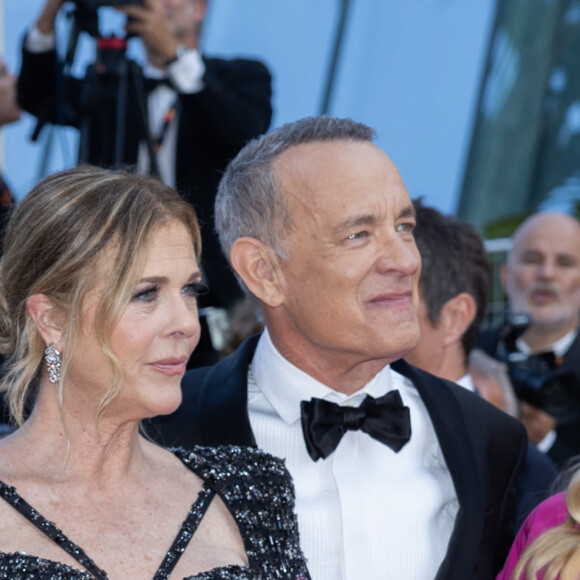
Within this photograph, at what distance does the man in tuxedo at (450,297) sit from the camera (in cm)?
301

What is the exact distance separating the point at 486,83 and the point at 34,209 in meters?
6.34

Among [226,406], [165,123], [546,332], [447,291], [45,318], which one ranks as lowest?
[546,332]

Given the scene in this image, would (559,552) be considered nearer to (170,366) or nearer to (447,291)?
(170,366)

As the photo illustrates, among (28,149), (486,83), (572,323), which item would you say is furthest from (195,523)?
(28,149)

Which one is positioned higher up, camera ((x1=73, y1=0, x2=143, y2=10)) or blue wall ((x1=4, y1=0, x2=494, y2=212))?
camera ((x1=73, y1=0, x2=143, y2=10))

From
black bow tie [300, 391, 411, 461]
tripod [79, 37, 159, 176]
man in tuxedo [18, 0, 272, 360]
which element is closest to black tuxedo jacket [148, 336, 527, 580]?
black bow tie [300, 391, 411, 461]

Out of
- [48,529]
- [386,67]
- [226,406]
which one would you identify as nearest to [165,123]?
[226,406]

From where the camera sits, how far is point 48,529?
183 centimetres

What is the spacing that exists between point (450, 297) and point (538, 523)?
1.04 metres

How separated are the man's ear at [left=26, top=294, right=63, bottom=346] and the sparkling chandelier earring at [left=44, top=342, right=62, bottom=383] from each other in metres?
0.01

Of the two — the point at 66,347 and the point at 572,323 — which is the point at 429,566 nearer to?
the point at 66,347

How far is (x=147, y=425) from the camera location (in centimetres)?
239

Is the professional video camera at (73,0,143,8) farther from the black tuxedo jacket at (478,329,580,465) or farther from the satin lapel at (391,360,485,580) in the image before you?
the black tuxedo jacket at (478,329,580,465)

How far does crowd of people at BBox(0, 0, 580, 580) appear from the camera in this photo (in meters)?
1.95
